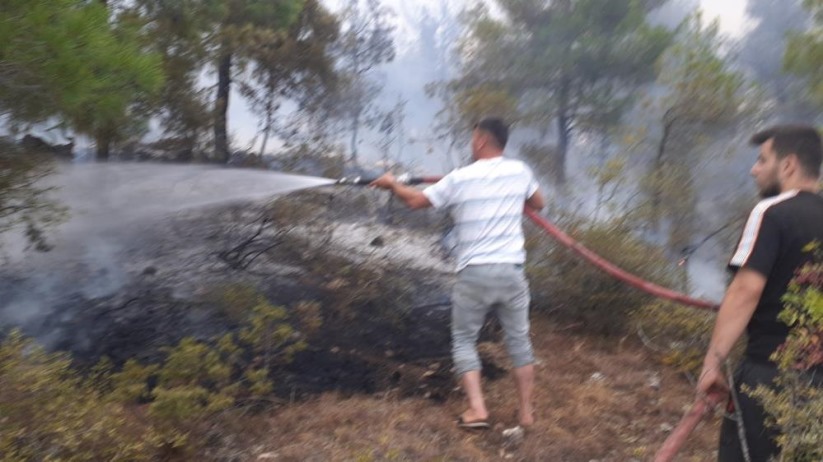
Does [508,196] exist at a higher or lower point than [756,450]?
higher

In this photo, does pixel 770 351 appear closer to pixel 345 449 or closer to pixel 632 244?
pixel 345 449

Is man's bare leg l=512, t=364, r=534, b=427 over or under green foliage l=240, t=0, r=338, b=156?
under

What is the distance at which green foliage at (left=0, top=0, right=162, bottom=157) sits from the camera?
3854 mm

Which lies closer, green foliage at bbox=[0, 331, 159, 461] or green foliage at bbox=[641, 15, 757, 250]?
green foliage at bbox=[0, 331, 159, 461]

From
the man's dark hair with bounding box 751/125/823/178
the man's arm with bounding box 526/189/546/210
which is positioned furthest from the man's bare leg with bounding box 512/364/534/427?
the man's dark hair with bounding box 751/125/823/178

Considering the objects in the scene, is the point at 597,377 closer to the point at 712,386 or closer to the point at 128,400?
the point at 712,386

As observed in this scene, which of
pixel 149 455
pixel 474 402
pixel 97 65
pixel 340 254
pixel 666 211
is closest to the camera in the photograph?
pixel 149 455

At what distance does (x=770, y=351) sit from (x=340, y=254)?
13.5 ft

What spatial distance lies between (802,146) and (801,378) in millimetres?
928

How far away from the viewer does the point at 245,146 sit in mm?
7465

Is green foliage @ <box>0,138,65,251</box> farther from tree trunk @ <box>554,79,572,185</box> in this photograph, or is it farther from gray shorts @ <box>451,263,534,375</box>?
tree trunk @ <box>554,79,572,185</box>

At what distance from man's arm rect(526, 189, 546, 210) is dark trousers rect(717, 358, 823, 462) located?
172 cm

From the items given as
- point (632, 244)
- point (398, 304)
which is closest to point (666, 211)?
point (632, 244)

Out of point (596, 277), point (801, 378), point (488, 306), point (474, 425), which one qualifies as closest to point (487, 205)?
point (488, 306)
